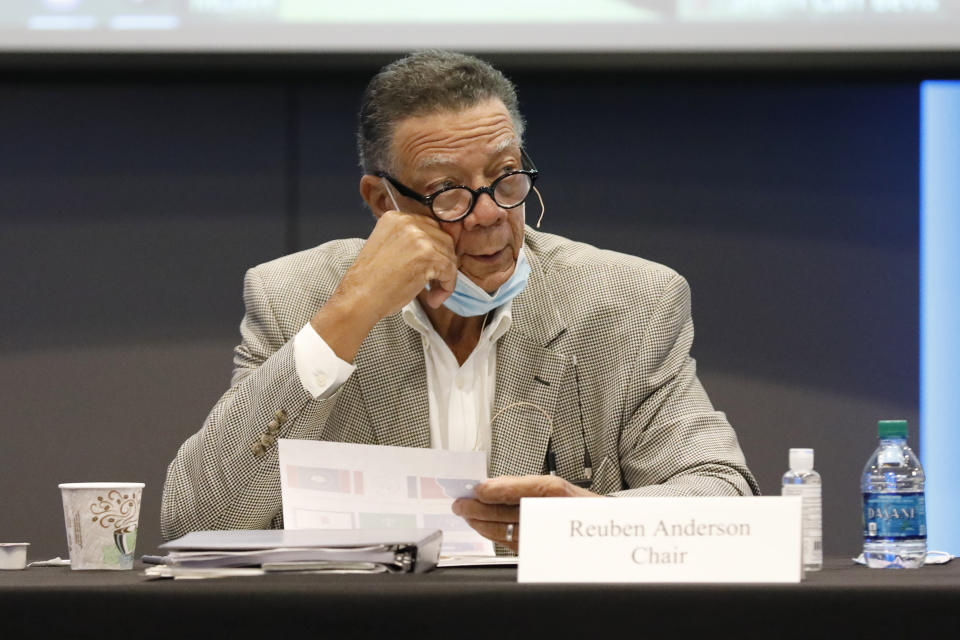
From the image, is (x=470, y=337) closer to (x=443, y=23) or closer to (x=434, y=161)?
(x=434, y=161)

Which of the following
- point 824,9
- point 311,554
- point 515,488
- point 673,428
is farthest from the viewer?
point 824,9

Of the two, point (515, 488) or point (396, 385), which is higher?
point (396, 385)

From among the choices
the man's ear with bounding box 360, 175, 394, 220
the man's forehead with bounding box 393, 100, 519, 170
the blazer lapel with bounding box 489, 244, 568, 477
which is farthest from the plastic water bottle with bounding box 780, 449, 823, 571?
the man's ear with bounding box 360, 175, 394, 220

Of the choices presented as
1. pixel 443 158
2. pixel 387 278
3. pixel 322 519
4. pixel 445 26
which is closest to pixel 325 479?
pixel 322 519

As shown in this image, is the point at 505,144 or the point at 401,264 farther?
the point at 505,144

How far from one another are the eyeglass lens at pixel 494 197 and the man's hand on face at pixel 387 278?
0.10ft

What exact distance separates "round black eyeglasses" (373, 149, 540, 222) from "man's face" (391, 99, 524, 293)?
0.01 meters

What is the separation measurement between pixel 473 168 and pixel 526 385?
1.27 feet

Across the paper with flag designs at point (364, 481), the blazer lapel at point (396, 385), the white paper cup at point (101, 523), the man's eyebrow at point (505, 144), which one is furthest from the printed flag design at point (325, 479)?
the man's eyebrow at point (505, 144)

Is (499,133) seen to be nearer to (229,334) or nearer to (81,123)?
(229,334)

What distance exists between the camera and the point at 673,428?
6.35 feet

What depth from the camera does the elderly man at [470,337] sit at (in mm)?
1828

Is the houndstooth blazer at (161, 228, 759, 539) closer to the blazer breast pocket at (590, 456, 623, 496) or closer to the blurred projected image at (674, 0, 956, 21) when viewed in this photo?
the blazer breast pocket at (590, 456, 623, 496)

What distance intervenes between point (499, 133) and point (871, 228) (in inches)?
60.1
